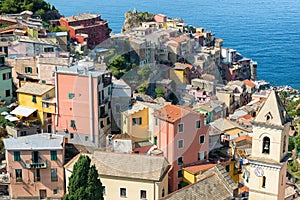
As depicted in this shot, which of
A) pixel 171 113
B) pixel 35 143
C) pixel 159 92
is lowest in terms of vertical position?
pixel 35 143

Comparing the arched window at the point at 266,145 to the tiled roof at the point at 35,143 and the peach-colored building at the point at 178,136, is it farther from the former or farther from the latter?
the tiled roof at the point at 35,143

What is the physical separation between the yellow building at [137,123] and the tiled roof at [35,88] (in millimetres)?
3728

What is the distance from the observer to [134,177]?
17.3 metres

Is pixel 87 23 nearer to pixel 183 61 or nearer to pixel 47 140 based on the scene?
pixel 183 61

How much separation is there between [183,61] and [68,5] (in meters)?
64.2

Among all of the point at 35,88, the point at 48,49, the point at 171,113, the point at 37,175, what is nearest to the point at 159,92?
the point at 48,49

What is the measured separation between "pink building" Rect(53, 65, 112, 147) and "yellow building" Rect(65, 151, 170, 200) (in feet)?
11.5

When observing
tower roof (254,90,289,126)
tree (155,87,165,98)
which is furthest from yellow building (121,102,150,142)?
tower roof (254,90,289,126)

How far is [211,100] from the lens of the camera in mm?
32781

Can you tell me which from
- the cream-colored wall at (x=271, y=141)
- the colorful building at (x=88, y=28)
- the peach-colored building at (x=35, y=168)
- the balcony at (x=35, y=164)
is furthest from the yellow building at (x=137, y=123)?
the colorful building at (x=88, y=28)

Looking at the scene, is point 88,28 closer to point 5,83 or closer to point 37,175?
point 5,83

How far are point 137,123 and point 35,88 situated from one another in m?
4.95

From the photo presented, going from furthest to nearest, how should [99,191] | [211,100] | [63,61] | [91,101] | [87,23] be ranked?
[87,23] < [211,100] < [63,61] < [91,101] < [99,191]

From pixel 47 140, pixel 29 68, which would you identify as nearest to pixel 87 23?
Answer: pixel 29 68
